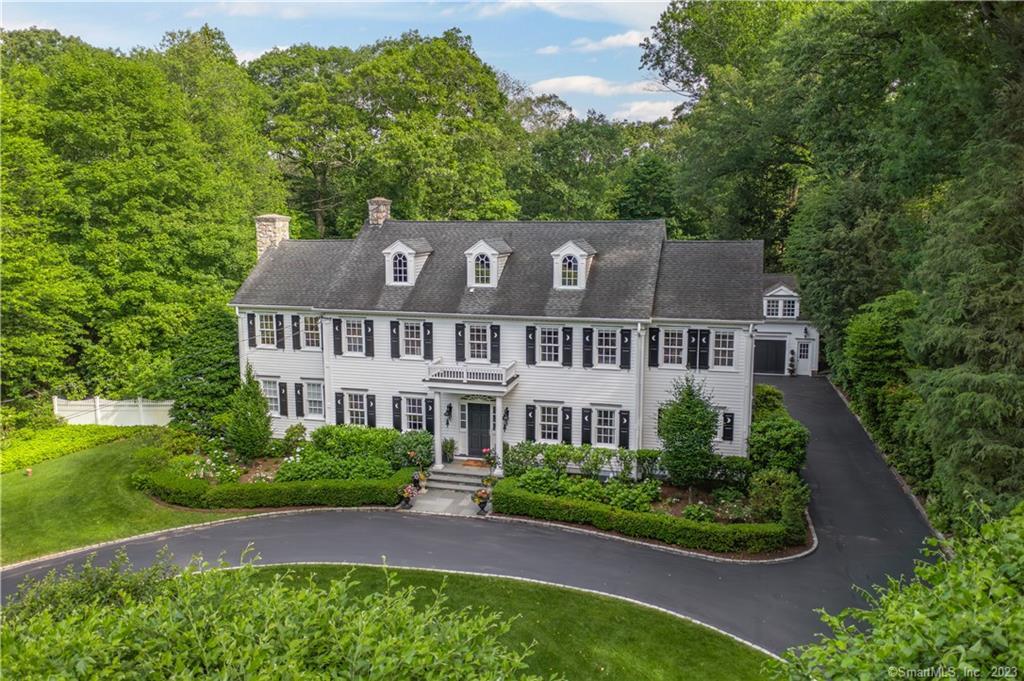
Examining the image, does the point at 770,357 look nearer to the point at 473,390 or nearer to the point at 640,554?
the point at 473,390

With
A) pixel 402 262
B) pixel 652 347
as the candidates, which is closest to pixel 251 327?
pixel 402 262

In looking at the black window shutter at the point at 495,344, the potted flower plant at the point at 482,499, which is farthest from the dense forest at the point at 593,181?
the potted flower plant at the point at 482,499

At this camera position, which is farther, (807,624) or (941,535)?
(941,535)

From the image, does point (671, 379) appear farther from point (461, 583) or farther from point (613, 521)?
point (461, 583)

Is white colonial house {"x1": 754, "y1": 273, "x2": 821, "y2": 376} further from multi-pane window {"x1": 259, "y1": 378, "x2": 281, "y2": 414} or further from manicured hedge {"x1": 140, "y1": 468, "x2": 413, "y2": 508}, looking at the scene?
multi-pane window {"x1": 259, "y1": 378, "x2": 281, "y2": 414}

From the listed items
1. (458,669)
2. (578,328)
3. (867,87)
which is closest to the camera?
(458,669)

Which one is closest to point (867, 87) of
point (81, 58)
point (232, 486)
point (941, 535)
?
point (941, 535)
